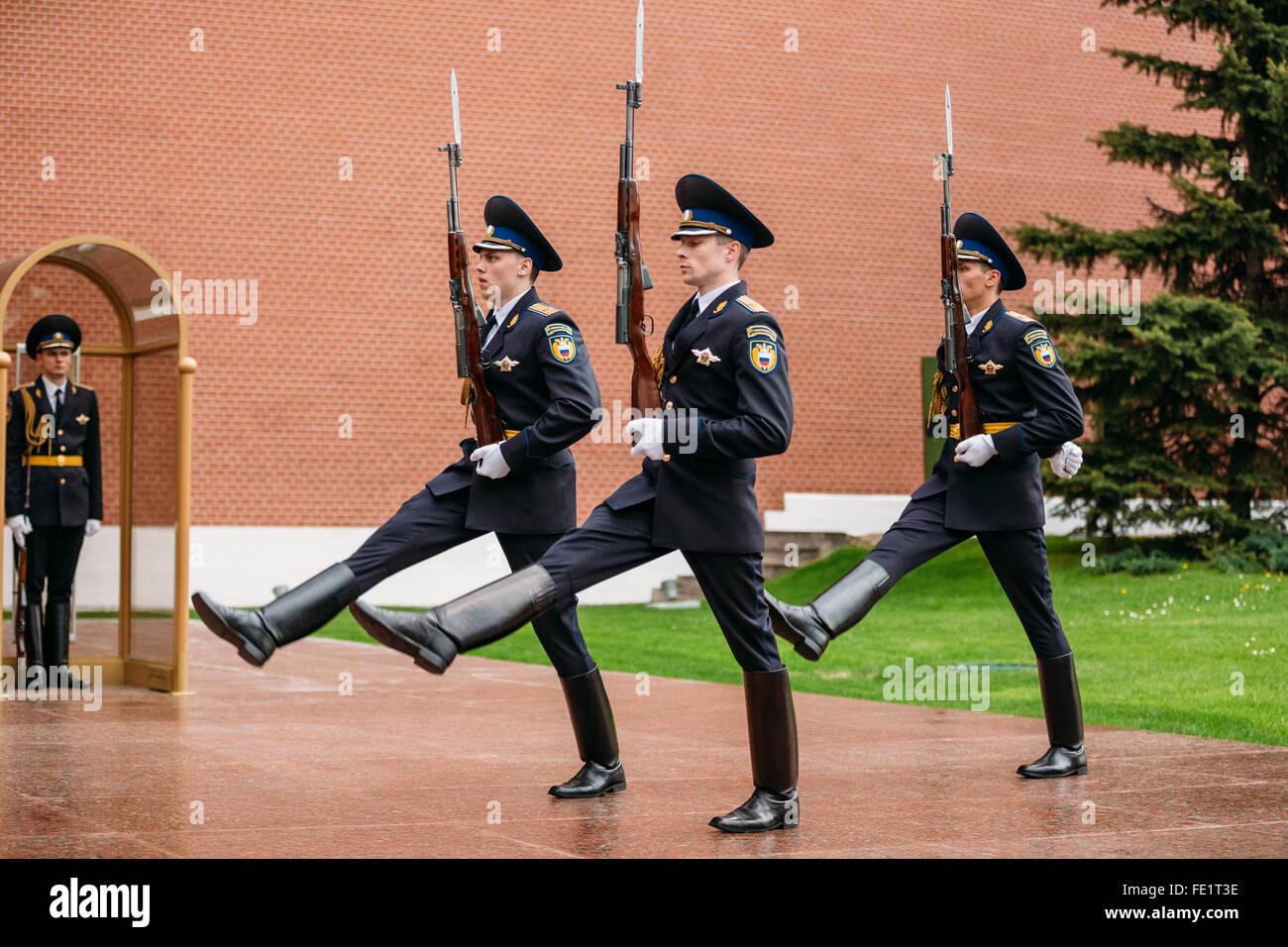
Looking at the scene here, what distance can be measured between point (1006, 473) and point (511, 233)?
2.04m

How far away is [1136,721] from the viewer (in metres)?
8.24

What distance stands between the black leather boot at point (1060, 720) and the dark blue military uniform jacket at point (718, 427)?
1796 mm

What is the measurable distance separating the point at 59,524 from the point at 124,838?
204 inches

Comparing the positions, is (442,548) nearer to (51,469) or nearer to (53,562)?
(51,469)

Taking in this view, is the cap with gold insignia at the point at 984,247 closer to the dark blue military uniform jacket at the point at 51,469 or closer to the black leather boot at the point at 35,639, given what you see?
the dark blue military uniform jacket at the point at 51,469

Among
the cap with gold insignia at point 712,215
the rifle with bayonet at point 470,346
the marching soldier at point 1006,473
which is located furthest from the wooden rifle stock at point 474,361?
the marching soldier at point 1006,473

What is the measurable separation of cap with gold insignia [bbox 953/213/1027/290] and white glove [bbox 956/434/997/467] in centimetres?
72

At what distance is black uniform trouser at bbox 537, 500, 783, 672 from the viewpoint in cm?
475

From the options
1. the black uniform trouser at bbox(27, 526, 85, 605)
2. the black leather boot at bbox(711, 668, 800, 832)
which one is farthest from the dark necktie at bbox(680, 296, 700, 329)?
the black uniform trouser at bbox(27, 526, 85, 605)

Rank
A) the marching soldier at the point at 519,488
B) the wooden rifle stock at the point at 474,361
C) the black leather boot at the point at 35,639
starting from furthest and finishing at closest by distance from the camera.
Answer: the black leather boot at the point at 35,639 → the wooden rifle stock at the point at 474,361 → the marching soldier at the point at 519,488

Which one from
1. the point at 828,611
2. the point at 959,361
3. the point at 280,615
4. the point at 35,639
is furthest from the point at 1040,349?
the point at 35,639

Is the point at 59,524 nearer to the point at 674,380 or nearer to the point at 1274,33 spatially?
the point at 674,380

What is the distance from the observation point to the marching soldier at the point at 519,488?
16.7 feet

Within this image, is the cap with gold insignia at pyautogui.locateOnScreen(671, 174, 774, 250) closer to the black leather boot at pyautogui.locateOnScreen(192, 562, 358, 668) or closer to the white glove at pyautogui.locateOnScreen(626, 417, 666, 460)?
the white glove at pyautogui.locateOnScreen(626, 417, 666, 460)
